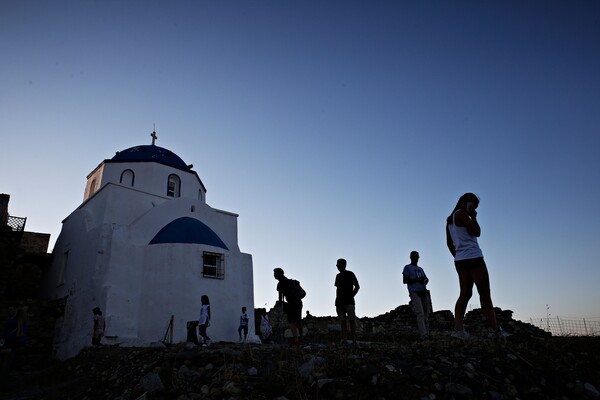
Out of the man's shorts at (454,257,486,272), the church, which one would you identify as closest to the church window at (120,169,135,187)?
the church

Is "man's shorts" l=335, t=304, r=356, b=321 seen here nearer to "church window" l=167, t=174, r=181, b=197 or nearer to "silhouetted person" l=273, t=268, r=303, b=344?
"silhouetted person" l=273, t=268, r=303, b=344

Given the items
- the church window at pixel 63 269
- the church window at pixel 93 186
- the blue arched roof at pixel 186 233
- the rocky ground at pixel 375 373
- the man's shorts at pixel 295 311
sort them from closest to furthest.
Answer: the rocky ground at pixel 375 373 < the man's shorts at pixel 295 311 < the blue arched roof at pixel 186 233 < the church window at pixel 63 269 < the church window at pixel 93 186

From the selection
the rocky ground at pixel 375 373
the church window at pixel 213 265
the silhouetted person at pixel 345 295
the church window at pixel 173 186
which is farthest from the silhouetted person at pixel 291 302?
the church window at pixel 173 186

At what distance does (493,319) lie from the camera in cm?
548

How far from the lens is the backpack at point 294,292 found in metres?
7.74

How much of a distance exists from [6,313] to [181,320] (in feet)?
17.9

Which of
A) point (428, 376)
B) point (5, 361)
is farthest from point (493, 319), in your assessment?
point (5, 361)

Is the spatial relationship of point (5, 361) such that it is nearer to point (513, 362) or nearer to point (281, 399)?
point (281, 399)

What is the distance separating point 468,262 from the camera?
5.55m

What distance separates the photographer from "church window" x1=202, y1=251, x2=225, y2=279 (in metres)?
13.7

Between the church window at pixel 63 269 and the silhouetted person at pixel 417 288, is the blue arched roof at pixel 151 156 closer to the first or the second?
the church window at pixel 63 269

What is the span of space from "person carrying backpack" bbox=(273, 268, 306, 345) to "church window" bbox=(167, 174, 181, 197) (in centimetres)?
1137

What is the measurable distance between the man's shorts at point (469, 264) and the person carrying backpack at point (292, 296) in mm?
3154

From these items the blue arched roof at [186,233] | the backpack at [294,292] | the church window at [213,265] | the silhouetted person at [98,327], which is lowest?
the silhouetted person at [98,327]
